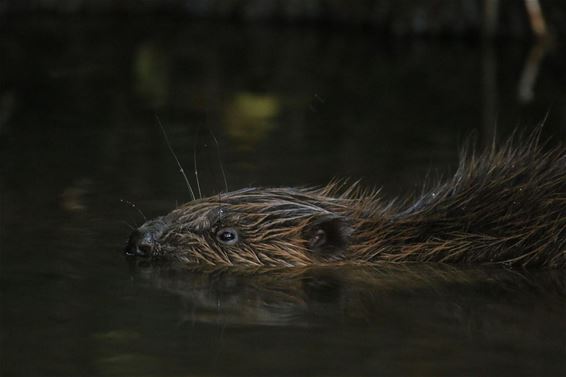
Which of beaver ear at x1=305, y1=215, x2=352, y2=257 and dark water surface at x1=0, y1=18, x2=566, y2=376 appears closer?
dark water surface at x1=0, y1=18, x2=566, y2=376

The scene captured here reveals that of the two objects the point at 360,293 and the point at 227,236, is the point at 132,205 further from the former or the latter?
the point at 360,293

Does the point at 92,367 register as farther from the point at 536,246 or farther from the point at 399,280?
the point at 536,246

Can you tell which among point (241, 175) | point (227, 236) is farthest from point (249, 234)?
point (241, 175)

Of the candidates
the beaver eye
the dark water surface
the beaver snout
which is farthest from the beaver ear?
the beaver snout

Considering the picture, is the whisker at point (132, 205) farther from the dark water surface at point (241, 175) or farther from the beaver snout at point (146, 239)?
the beaver snout at point (146, 239)

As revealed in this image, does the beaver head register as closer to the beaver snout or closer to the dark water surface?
the beaver snout
